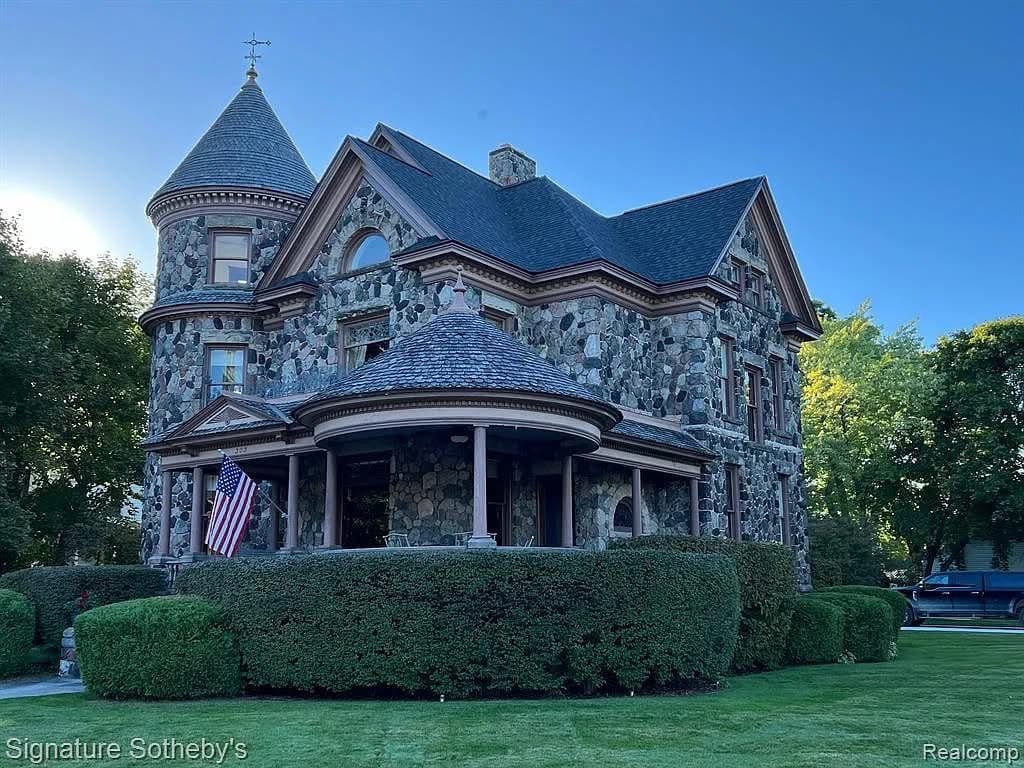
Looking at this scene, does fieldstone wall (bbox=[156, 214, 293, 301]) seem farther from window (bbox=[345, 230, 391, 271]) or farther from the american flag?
the american flag

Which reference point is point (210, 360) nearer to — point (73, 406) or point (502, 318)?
point (502, 318)

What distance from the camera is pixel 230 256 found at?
2734 cm

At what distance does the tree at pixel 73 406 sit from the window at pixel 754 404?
20.3 metres

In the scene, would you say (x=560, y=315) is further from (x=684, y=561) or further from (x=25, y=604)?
(x=25, y=604)

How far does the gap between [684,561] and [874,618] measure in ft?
23.9

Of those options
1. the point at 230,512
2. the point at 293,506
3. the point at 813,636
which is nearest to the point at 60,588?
the point at 230,512

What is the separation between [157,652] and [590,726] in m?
5.79

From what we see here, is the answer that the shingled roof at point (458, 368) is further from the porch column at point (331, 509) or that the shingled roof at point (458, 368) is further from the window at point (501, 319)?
the window at point (501, 319)

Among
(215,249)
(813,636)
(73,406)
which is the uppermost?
(215,249)

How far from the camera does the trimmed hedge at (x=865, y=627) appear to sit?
62.1 feet

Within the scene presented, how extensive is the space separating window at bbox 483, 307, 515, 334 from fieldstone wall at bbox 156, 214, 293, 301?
7239 millimetres

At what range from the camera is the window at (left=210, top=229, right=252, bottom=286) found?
89.4 ft

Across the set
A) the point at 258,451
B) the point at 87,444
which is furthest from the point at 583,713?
the point at 87,444

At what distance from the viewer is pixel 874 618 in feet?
62.7
